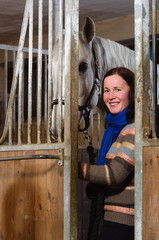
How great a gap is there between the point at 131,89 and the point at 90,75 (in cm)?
84

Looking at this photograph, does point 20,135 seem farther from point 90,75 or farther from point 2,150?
point 90,75

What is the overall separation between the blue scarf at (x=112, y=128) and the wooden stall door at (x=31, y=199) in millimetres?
283

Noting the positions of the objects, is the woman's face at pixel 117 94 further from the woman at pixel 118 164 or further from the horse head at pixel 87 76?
the horse head at pixel 87 76

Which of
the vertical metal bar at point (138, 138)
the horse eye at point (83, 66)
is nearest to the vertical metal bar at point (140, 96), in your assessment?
the vertical metal bar at point (138, 138)

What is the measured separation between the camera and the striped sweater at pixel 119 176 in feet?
5.41

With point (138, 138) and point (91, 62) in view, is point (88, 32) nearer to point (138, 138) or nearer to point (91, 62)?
point (91, 62)

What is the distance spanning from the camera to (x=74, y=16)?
1.70 metres

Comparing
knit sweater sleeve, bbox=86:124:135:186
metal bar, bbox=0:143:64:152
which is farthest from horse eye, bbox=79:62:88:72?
knit sweater sleeve, bbox=86:124:135:186

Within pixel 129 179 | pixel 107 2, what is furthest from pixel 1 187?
pixel 107 2

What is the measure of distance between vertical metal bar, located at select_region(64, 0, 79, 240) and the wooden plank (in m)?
0.31

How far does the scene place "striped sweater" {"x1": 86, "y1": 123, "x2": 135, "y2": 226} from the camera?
5.41 feet

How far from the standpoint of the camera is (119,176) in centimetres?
164

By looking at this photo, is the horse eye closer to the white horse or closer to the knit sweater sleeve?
the white horse

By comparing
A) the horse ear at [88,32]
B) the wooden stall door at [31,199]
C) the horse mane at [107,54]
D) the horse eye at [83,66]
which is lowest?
the wooden stall door at [31,199]
